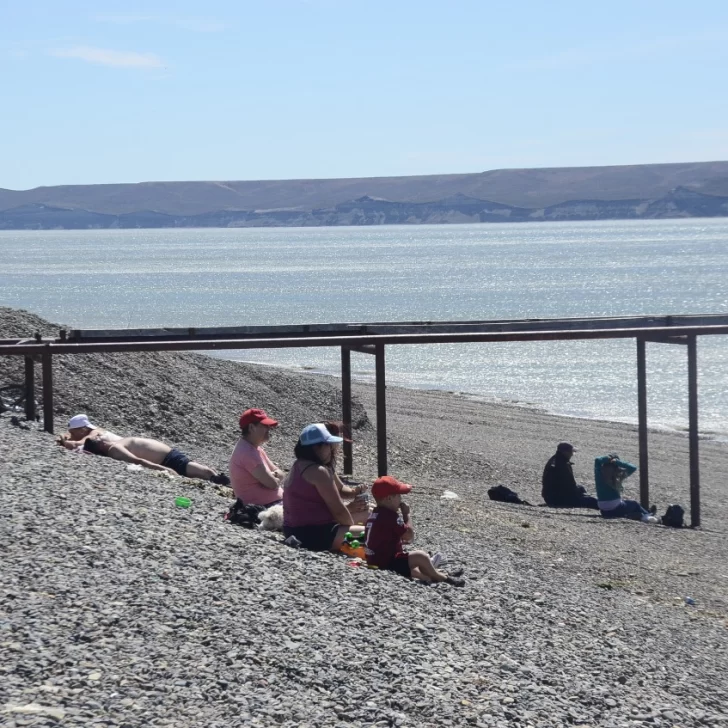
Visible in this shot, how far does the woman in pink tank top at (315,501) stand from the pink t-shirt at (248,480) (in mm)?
909

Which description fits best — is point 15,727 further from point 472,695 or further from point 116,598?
point 472,695

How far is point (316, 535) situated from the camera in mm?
7699

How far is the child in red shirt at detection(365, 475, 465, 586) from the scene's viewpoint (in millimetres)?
7246

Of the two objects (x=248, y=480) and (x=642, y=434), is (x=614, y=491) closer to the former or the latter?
(x=642, y=434)

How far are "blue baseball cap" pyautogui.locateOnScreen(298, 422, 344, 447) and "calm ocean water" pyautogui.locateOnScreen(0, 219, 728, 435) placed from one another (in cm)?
1918

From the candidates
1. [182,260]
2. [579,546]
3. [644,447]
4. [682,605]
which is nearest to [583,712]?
[682,605]

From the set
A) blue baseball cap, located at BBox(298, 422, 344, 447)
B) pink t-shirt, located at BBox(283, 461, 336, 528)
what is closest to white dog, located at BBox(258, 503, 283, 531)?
pink t-shirt, located at BBox(283, 461, 336, 528)

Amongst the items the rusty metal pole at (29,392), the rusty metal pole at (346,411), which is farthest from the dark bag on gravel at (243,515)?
the rusty metal pole at (29,392)

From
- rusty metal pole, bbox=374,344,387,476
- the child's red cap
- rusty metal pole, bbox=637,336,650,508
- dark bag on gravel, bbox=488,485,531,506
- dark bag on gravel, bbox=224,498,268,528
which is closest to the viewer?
the child's red cap

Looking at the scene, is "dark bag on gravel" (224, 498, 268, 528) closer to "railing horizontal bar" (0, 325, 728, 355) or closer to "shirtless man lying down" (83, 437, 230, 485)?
"shirtless man lying down" (83, 437, 230, 485)

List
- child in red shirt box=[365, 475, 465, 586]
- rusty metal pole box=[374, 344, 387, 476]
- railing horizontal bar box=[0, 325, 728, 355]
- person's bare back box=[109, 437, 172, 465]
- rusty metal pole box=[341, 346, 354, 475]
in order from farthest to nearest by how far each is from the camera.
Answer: rusty metal pole box=[341, 346, 354, 475] < rusty metal pole box=[374, 344, 387, 476] < railing horizontal bar box=[0, 325, 728, 355] < person's bare back box=[109, 437, 172, 465] < child in red shirt box=[365, 475, 465, 586]

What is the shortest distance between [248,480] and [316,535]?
1300 millimetres

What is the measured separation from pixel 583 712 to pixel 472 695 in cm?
56

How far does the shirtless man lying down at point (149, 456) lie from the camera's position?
9.80 m
